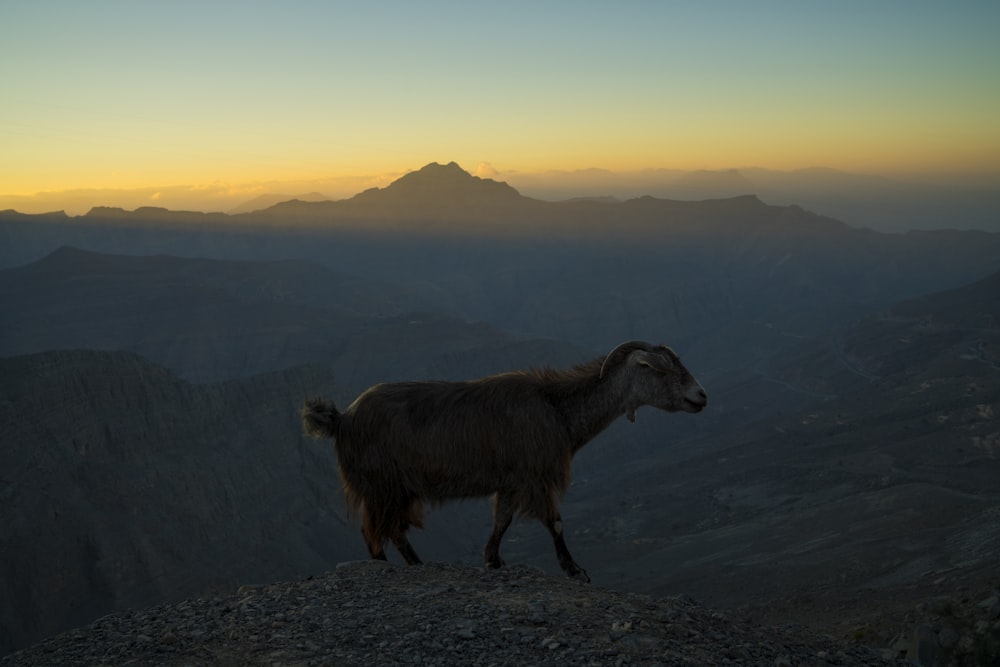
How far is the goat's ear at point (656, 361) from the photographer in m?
10.4

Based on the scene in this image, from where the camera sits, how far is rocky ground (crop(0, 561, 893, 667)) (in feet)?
24.3

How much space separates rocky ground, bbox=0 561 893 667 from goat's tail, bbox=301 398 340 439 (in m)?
1.73

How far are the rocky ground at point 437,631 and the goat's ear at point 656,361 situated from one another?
263cm

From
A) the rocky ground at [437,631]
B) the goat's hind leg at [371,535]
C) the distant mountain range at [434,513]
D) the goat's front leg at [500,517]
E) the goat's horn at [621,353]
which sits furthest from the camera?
the distant mountain range at [434,513]

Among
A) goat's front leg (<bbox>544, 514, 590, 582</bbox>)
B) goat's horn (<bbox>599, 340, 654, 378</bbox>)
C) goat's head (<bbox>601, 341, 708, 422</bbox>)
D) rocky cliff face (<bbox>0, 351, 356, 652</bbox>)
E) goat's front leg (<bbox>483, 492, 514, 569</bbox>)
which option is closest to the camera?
goat's front leg (<bbox>544, 514, 590, 582</bbox>)

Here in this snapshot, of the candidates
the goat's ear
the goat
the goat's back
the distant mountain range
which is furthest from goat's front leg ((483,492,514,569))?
the distant mountain range

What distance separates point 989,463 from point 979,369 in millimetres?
26161

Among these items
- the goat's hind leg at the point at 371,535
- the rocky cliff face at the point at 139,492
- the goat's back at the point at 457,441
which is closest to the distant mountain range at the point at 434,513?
the rocky cliff face at the point at 139,492

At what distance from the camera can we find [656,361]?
410 inches

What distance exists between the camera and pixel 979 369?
7594 cm

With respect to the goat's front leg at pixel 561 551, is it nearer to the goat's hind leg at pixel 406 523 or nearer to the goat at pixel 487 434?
the goat at pixel 487 434

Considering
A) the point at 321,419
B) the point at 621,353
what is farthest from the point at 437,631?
the point at 621,353

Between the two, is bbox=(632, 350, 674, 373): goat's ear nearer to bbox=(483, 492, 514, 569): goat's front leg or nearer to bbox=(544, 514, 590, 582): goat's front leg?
bbox=(544, 514, 590, 582): goat's front leg

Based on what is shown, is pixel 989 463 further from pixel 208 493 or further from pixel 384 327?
pixel 384 327
